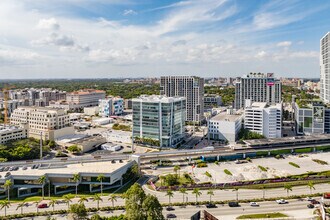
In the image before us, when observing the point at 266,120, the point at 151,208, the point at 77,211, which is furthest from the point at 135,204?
the point at 266,120

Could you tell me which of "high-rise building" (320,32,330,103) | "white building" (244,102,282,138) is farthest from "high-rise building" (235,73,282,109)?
"white building" (244,102,282,138)

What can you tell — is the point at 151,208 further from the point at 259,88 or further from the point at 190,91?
the point at 259,88

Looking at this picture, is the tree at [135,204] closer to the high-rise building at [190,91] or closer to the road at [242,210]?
the road at [242,210]

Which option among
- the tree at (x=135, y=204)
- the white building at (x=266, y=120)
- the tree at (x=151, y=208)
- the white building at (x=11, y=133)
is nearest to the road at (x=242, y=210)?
the tree at (x=151, y=208)

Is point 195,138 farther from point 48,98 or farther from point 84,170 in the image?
point 48,98

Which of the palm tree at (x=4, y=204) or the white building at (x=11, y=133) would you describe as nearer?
the palm tree at (x=4, y=204)

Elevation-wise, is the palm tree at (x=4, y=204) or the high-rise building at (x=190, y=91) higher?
the high-rise building at (x=190, y=91)
